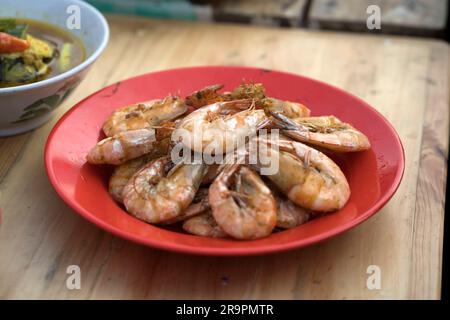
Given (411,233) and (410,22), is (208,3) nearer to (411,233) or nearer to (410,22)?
(410,22)

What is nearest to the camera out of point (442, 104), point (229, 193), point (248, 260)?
point (229, 193)

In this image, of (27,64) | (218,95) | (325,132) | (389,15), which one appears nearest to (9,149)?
(27,64)

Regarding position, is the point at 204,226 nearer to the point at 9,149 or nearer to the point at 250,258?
the point at 250,258

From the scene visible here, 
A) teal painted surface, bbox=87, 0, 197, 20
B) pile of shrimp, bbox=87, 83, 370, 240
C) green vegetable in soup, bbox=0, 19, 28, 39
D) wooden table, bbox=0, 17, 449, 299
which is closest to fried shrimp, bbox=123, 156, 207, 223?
pile of shrimp, bbox=87, 83, 370, 240

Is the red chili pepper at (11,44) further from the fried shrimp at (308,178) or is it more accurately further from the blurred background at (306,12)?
the blurred background at (306,12)

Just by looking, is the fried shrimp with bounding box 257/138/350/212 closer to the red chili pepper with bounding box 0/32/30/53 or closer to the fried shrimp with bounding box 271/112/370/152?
the fried shrimp with bounding box 271/112/370/152

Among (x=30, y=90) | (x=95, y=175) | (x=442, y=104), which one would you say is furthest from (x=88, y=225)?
(x=442, y=104)
